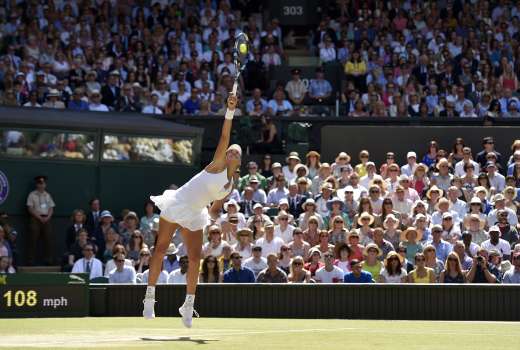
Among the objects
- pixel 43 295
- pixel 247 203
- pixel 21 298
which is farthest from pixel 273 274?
pixel 247 203

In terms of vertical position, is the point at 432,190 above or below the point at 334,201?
above

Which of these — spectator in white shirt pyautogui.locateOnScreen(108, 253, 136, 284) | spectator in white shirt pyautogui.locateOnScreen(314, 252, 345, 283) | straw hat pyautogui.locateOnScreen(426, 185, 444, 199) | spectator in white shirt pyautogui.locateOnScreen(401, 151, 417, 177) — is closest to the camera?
spectator in white shirt pyautogui.locateOnScreen(314, 252, 345, 283)

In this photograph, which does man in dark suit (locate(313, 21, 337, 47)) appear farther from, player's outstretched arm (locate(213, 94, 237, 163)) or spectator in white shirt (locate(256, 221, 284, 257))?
player's outstretched arm (locate(213, 94, 237, 163))

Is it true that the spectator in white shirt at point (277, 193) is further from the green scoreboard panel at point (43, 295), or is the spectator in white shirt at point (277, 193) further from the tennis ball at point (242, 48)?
the tennis ball at point (242, 48)

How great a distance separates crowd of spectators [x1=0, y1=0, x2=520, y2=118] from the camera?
25.3 metres

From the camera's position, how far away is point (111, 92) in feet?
83.5

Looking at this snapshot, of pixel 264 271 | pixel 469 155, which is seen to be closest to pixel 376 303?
pixel 264 271

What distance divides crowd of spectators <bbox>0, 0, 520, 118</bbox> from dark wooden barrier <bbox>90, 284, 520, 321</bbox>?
9734 mm

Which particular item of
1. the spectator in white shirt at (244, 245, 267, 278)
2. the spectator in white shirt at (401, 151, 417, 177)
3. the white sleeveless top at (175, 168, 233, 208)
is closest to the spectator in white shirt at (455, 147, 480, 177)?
the spectator in white shirt at (401, 151, 417, 177)

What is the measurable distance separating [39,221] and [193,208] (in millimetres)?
11021

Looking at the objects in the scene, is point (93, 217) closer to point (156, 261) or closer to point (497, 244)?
point (497, 244)

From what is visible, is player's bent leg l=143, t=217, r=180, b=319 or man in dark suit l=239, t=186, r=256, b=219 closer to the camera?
player's bent leg l=143, t=217, r=180, b=319

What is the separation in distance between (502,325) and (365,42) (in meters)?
15.4

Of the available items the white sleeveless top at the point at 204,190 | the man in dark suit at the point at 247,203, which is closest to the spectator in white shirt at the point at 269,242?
the man in dark suit at the point at 247,203
